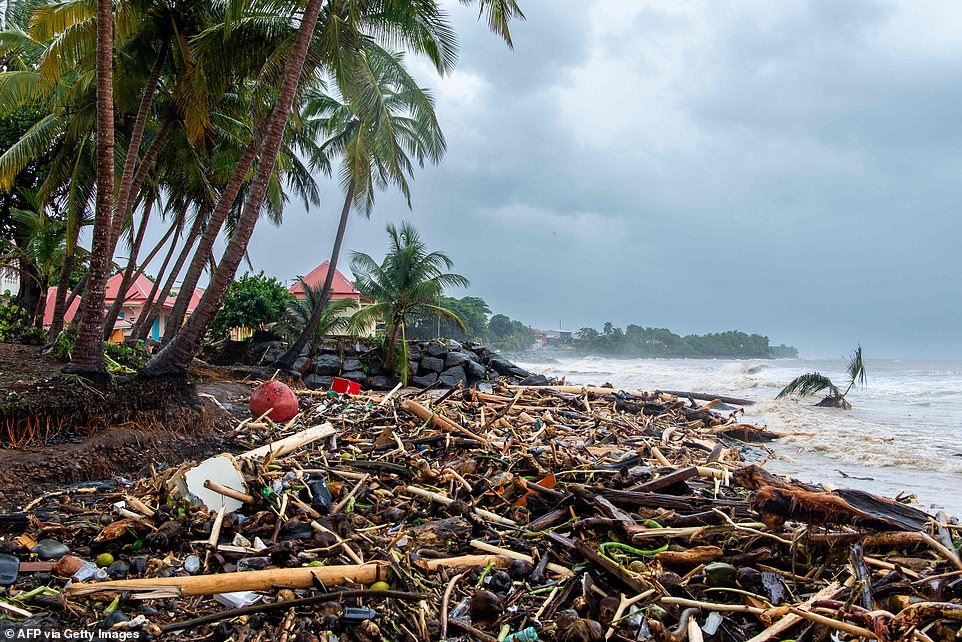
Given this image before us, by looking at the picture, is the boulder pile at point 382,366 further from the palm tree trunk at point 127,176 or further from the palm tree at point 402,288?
the palm tree trunk at point 127,176

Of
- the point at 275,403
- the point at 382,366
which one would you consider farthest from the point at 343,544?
the point at 382,366

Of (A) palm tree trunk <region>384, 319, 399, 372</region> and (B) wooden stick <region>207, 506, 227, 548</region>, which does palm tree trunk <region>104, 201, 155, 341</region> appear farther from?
(B) wooden stick <region>207, 506, 227, 548</region>

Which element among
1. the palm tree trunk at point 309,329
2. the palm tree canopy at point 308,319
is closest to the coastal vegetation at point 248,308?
the palm tree canopy at point 308,319

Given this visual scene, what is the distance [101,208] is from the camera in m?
8.40

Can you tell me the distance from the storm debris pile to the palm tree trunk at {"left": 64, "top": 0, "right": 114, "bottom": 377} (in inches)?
127

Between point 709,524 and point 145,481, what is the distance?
478 centimetres

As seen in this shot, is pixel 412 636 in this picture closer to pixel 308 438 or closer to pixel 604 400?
pixel 308 438

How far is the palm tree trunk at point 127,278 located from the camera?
1416cm

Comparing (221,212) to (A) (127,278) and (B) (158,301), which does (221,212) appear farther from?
(B) (158,301)

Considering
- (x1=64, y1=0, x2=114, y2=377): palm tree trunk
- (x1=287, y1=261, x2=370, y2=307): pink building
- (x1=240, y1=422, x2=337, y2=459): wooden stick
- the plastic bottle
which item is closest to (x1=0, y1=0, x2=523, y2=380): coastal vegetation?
(x1=64, y1=0, x2=114, y2=377): palm tree trunk

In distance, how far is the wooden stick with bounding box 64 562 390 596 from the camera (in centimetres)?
319

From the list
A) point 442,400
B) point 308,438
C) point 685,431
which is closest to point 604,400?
point 685,431

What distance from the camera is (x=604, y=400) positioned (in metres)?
12.2

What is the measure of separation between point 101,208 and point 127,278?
784 cm
